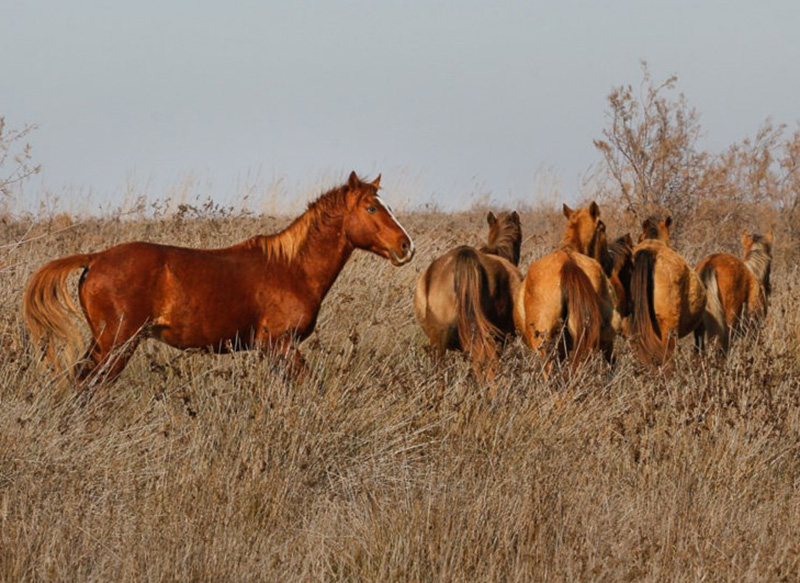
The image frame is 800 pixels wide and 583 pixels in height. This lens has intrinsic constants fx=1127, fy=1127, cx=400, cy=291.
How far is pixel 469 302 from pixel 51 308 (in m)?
2.95

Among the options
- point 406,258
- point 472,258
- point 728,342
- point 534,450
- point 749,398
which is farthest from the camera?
point 728,342

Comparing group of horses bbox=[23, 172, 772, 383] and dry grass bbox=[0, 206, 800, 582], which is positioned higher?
group of horses bbox=[23, 172, 772, 383]

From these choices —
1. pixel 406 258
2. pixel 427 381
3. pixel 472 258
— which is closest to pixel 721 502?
pixel 427 381

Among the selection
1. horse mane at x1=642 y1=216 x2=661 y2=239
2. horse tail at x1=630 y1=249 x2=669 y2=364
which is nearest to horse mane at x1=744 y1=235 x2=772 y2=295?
horse mane at x1=642 y1=216 x2=661 y2=239

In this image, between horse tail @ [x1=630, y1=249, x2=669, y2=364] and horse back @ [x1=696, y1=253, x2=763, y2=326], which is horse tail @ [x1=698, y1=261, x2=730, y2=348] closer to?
horse back @ [x1=696, y1=253, x2=763, y2=326]

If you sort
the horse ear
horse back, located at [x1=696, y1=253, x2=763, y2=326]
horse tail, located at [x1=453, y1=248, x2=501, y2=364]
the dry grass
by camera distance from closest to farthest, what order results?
the dry grass → the horse ear → horse tail, located at [x1=453, y1=248, x2=501, y2=364] → horse back, located at [x1=696, y1=253, x2=763, y2=326]

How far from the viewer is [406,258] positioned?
747cm

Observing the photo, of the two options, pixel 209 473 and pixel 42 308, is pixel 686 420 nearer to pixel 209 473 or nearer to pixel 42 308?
pixel 209 473

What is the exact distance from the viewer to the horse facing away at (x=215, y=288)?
7102mm

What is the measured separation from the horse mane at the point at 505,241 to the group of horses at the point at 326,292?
624mm

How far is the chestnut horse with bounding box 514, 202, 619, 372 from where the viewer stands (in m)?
7.76

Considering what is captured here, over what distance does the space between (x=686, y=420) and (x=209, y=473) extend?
9.20 feet

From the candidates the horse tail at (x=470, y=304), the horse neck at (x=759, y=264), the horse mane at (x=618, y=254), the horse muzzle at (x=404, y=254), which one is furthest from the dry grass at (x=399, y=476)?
the horse neck at (x=759, y=264)

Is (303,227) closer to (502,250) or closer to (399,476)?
(399,476)
